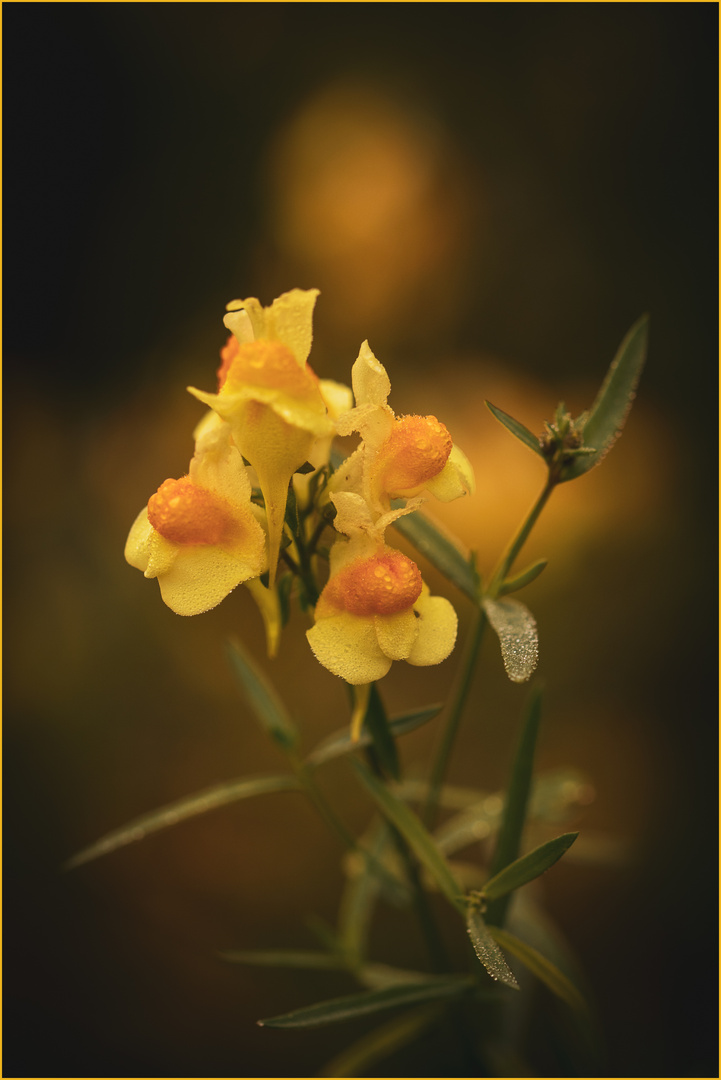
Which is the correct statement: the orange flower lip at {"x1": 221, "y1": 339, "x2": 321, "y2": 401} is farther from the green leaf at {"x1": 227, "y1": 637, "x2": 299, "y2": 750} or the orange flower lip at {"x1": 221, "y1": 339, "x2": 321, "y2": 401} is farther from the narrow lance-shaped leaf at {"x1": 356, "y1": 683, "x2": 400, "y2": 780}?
the green leaf at {"x1": 227, "y1": 637, "x2": 299, "y2": 750}

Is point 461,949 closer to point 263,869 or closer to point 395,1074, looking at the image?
point 395,1074

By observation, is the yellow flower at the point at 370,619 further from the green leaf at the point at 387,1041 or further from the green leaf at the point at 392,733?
the green leaf at the point at 387,1041

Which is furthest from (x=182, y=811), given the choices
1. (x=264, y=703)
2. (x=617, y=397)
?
(x=617, y=397)

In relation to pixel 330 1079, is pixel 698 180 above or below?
above

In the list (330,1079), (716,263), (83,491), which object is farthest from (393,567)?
(716,263)

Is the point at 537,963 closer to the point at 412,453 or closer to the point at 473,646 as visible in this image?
the point at 473,646

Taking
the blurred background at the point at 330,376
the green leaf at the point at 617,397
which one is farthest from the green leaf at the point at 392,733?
the blurred background at the point at 330,376

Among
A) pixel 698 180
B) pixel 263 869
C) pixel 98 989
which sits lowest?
→ pixel 98 989
